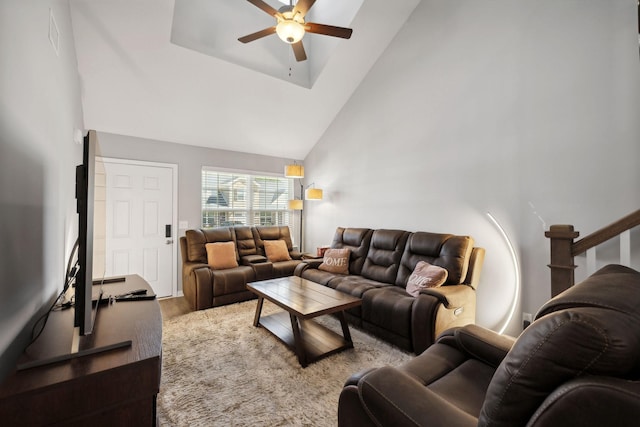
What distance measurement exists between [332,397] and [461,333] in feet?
3.23

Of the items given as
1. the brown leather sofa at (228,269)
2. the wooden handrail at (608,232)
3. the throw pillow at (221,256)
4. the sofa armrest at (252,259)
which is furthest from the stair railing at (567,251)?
the throw pillow at (221,256)

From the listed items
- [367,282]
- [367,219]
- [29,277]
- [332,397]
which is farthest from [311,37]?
[332,397]

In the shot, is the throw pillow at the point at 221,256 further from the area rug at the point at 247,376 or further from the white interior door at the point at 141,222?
the area rug at the point at 247,376

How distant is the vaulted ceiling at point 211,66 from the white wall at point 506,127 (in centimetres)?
64

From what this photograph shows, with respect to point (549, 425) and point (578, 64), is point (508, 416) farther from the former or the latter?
point (578, 64)

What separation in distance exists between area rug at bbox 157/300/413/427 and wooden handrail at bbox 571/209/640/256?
1.56 metres

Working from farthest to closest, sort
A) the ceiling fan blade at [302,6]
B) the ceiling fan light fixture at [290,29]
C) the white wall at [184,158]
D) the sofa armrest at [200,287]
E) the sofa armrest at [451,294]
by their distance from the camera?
1. the white wall at [184,158]
2. the sofa armrest at [200,287]
3. the sofa armrest at [451,294]
4. the ceiling fan light fixture at [290,29]
5. the ceiling fan blade at [302,6]

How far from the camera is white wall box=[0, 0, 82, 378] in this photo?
1038 millimetres

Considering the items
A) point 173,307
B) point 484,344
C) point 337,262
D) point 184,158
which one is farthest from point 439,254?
point 184,158

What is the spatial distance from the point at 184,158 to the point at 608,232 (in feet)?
15.9

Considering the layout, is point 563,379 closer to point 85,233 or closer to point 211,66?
point 85,233

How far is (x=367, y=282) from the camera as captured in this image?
328 centimetres

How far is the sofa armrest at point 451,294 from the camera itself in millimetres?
2383

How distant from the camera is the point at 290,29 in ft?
7.56
